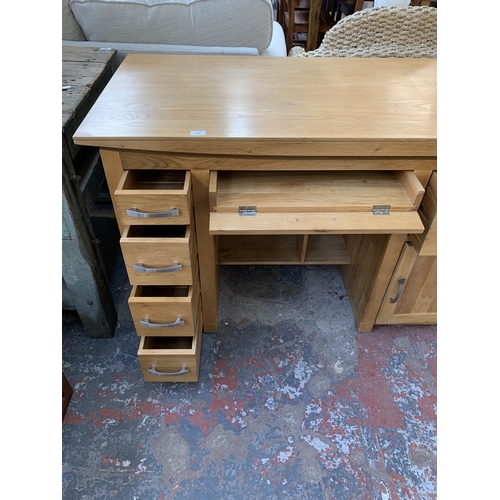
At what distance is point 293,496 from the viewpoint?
977 millimetres

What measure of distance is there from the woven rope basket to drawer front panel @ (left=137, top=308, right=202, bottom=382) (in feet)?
3.68

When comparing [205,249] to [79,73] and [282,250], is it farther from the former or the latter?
[79,73]

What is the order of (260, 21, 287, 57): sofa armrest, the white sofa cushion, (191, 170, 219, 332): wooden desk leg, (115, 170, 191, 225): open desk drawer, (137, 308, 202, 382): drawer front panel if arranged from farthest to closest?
(260, 21, 287, 57): sofa armrest < the white sofa cushion < (137, 308, 202, 382): drawer front panel < (191, 170, 219, 332): wooden desk leg < (115, 170, 191, 225): open desk drawer

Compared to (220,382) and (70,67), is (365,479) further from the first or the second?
(70,67)

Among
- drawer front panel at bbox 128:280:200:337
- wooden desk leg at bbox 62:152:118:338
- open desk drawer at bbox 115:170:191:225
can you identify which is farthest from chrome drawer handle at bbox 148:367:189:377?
open desk drawer at bbox 115:170:191:225

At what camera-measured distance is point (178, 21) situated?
134cm

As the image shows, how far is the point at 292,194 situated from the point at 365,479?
800 millimetres

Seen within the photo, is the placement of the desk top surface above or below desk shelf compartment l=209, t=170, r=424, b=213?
above

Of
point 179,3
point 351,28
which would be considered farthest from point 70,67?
point 351,28

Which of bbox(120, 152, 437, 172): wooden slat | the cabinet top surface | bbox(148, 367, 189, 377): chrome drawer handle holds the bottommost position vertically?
bbox(148, 367, 189, 377): chrome drawer handle

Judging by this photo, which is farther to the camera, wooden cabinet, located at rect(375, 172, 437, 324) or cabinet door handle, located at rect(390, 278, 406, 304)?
cabinet door handle, located at rect(390, 278, 406, 304)

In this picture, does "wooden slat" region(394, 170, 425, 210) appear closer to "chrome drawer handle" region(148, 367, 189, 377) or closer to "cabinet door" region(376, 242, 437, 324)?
"cabinet door" region(376, 242, 437, 324)

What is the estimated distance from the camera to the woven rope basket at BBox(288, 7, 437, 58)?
1.31m

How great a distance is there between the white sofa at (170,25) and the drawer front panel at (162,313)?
90 cm
